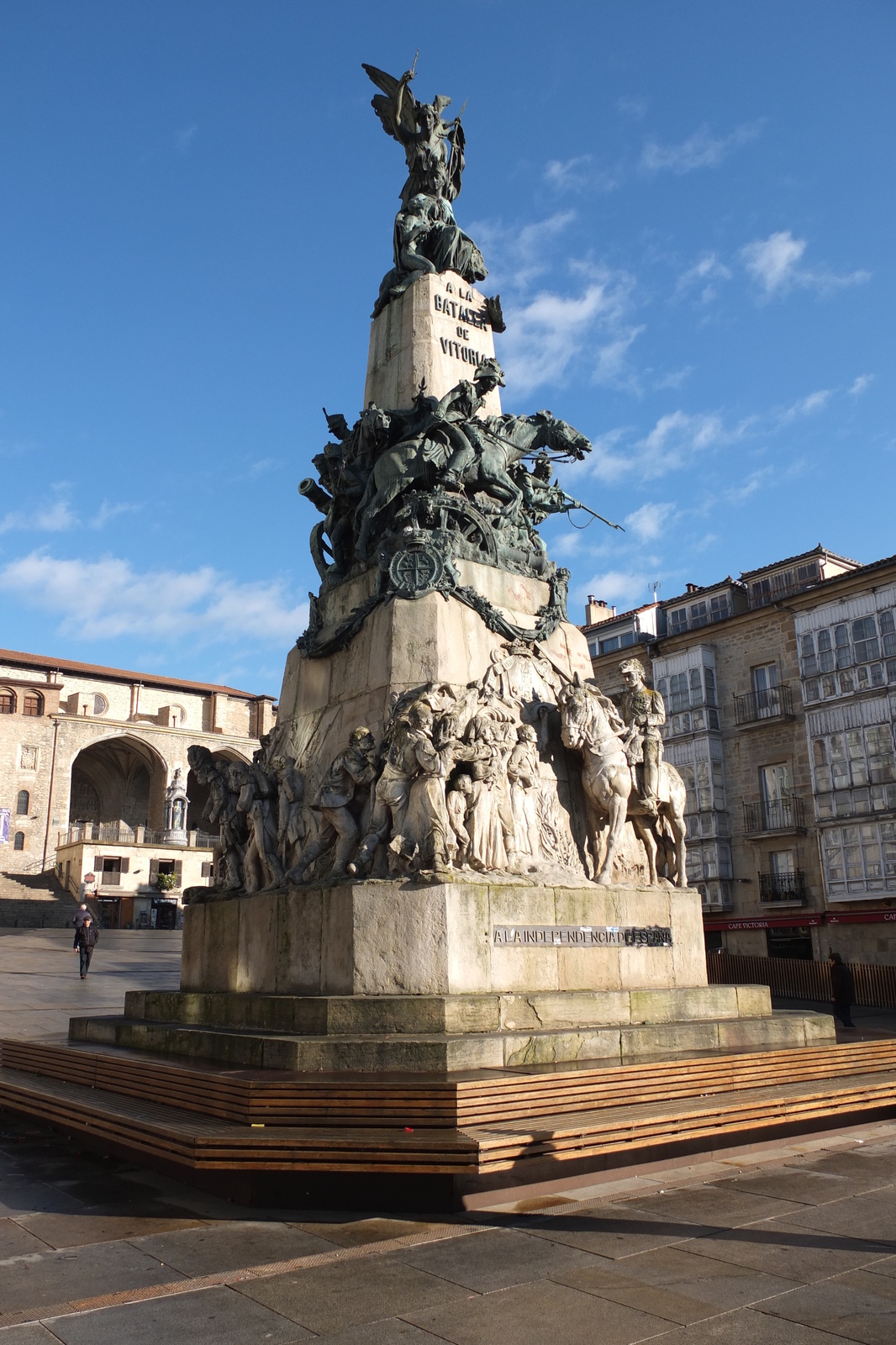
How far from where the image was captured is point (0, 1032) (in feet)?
46.8

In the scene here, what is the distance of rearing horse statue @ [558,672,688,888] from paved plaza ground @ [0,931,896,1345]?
3693 mm

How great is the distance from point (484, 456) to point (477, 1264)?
894 cm

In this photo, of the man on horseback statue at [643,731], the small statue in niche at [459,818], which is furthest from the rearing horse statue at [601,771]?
the small statue in niche at [459,818]

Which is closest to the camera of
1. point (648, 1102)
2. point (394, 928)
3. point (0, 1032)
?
point (648, 1102)

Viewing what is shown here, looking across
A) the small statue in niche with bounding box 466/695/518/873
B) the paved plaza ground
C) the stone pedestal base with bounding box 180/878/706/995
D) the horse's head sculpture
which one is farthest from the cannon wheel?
the paved plaza ground

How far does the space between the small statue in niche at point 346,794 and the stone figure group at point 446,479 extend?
2.60m

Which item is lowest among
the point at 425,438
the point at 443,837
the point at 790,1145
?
the point at 790,1145

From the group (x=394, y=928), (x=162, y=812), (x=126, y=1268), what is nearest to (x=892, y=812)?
(x=394, y=928)

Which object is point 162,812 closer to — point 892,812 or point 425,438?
point 892,812

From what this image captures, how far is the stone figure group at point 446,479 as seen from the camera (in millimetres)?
11750

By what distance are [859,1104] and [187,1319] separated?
19.0ft

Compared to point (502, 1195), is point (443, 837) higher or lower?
higher

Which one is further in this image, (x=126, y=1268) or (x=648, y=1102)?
(x=648, y=1102)

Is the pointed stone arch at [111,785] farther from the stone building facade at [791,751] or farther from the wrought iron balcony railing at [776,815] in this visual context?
the wrought iron balcony railing at [776,815]
